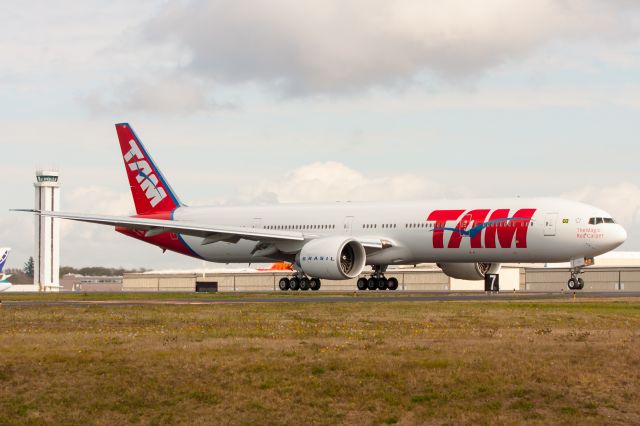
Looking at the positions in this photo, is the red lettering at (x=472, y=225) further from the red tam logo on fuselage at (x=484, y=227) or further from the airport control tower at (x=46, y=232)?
the airport control tower at (x=46, y=232)

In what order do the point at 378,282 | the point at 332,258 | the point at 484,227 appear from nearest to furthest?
the point at 484,227, the point at 332,258, the point at 378,282

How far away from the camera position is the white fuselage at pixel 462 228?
50.2m

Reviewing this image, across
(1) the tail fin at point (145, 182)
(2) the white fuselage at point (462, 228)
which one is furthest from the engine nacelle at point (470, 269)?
(1) the tail fin at point (145, 182)

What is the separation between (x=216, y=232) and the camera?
5559 cm

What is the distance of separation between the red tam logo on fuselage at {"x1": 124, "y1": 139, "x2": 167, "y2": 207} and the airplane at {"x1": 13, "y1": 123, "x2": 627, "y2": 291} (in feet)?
0.21

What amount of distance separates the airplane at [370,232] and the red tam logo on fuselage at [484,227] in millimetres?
51

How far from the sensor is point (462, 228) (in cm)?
5222

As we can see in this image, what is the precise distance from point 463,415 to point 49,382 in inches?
346

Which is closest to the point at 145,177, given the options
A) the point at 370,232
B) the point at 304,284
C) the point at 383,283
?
the point at 304,284

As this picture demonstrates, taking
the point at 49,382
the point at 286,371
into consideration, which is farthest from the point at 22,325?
the point at 286,371

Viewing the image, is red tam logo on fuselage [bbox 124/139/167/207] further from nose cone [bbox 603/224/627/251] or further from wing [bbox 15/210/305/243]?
nose cone [bbox 603/224/627/251]

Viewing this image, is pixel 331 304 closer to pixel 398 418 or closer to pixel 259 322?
pixel 259 322

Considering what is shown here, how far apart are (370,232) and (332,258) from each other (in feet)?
18.3

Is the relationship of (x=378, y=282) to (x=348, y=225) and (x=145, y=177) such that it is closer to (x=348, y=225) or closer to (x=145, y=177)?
(x=348, y=225)
